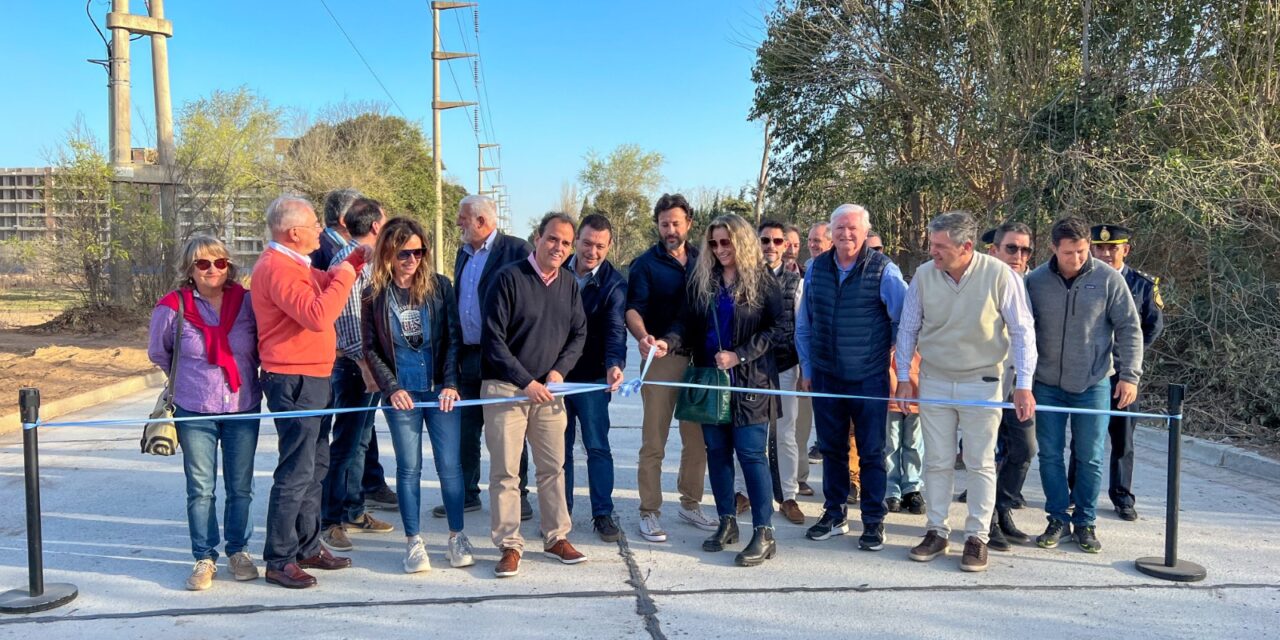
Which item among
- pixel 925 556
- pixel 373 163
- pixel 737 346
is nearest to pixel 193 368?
pixel 737 346

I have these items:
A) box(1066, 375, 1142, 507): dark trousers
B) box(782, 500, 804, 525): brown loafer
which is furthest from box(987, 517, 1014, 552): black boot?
box(782, 500, 804, 525): brown loafer

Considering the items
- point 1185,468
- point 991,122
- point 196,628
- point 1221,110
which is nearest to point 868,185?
point 991,122

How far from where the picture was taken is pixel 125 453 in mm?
7383

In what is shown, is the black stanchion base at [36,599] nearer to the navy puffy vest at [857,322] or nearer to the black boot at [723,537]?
the black boot at [723,537]

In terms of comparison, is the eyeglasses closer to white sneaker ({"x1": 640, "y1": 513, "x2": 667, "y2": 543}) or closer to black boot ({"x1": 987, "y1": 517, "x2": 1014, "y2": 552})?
white sneaker ({"x1": 640, "y1": 513, "x2": 667, "y2": 543})

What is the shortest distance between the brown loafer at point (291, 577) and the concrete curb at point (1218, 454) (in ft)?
22.9

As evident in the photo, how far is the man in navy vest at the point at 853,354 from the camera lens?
489 centimetres

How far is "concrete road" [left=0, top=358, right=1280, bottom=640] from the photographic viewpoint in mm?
3795

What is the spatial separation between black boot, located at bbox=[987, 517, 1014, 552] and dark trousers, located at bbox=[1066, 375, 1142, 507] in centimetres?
81

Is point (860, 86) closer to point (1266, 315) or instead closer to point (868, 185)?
point (868, 185)

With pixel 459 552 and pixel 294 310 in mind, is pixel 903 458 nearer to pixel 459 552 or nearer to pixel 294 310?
pixel 459 552

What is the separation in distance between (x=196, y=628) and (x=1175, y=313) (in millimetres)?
9609

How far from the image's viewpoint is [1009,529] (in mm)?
5070

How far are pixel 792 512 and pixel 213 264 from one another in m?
3.71
